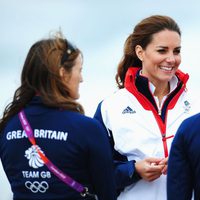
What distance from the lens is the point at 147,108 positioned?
7.28m

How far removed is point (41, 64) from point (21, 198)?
112 centimetres

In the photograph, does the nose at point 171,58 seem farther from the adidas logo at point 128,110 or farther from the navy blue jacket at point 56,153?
the navy blue jacket at point 56,153

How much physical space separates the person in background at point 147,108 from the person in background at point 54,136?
1.39 m

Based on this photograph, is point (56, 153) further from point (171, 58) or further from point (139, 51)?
point (139, 51)

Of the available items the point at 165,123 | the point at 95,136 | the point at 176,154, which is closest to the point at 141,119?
the point at 165,123

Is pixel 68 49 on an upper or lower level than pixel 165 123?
upper

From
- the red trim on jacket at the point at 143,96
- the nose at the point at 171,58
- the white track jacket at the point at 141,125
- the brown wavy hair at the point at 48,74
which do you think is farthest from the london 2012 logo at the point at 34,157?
the nose at the point at 171,58

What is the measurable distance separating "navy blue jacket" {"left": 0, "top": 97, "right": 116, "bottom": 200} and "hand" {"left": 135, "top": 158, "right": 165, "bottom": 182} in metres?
1.20

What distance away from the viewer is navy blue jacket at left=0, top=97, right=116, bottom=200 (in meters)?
5.43

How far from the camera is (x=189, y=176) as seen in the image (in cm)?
600

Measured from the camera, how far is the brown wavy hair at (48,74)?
543 centimetres

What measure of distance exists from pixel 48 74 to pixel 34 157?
0.68 m

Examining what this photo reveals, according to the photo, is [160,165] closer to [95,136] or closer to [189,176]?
[189,176]

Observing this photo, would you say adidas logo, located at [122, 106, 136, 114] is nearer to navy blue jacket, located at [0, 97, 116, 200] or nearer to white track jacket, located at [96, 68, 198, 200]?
white track jacket, located at [96, 68, 198, 200]
